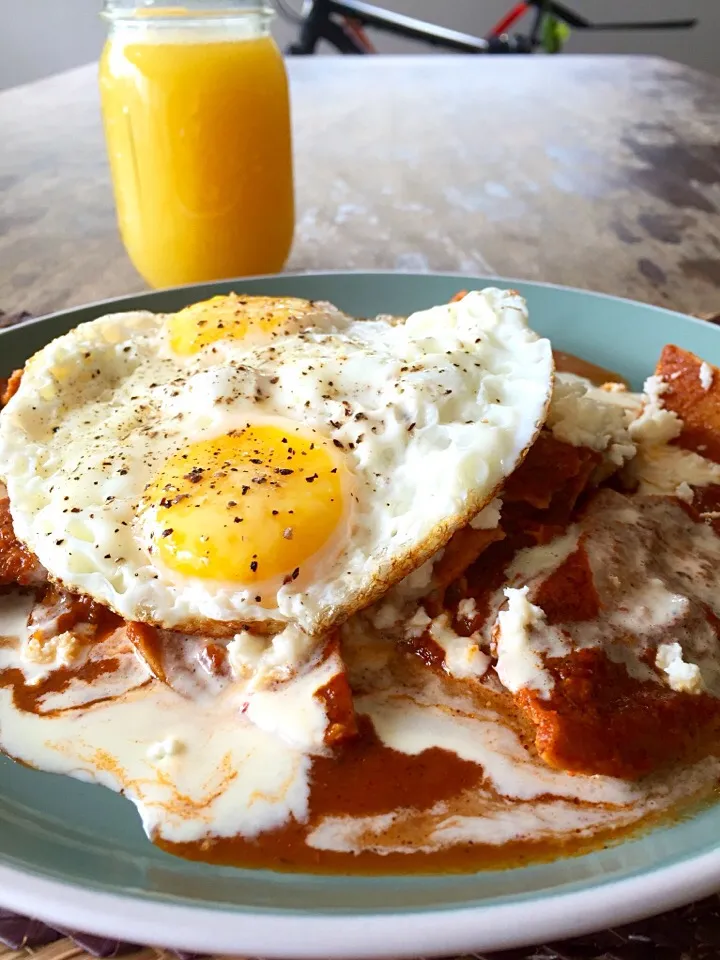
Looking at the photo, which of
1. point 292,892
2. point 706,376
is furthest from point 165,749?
point 706,376

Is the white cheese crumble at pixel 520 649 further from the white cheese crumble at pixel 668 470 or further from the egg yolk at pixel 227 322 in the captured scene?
the egg yolk at pixel 227 322

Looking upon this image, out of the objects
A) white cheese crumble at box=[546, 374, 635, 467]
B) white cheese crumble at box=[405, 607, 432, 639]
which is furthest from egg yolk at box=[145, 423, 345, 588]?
white cheese crumble at box=[546, 374, 635, 467]

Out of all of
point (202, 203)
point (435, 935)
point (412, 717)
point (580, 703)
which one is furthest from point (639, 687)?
point (202, 203)

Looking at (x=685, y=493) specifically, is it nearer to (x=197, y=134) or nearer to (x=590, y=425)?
(x=590, y=425)

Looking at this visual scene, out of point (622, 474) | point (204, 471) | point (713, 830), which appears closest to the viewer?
point (713, 830)

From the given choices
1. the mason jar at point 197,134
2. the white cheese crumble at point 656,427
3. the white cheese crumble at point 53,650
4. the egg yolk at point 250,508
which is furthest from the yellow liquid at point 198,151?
the white cheese crumble at point 53,650

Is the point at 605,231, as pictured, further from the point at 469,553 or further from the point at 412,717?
the point at 412,717
